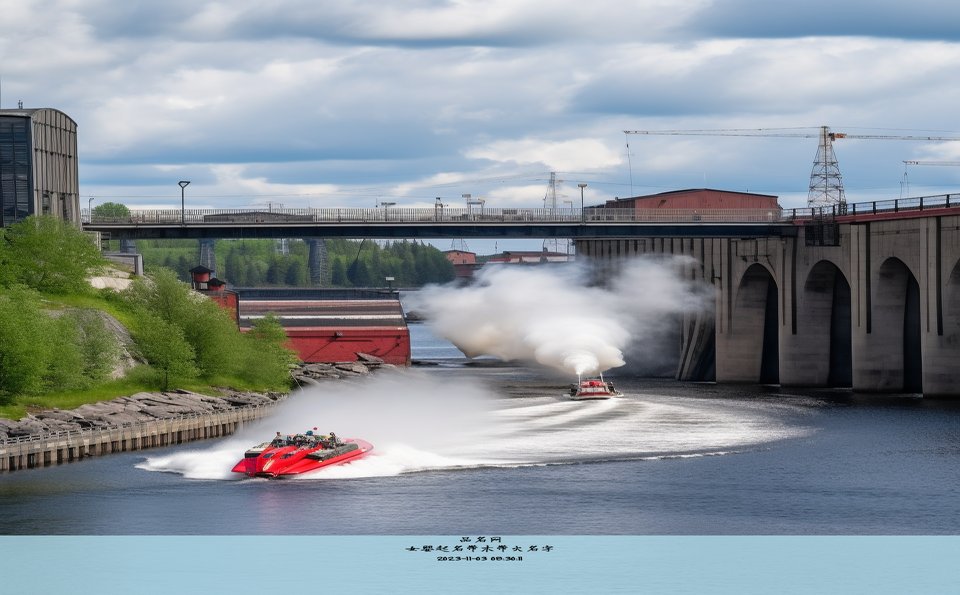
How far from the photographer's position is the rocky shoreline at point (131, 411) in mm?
104938

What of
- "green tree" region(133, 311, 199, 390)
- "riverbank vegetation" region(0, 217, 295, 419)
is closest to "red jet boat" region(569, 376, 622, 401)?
"riverbank vegetation" region(0, 217, 295, 419)

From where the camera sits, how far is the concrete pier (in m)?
97.4

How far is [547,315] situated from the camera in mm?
168750

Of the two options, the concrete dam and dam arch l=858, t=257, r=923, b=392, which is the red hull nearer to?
the concrete dam

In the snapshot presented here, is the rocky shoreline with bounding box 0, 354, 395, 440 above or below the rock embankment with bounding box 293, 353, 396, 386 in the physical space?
above

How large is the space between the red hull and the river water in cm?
92

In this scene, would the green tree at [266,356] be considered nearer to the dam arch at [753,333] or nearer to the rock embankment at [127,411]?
the rock embankment at [127,411]

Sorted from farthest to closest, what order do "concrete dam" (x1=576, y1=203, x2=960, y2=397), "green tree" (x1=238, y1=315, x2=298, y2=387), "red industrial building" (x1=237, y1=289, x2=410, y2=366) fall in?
"red industrial building" (x1=237, y1=289, x2=410, y2=366) < "green tree" (x1=238, y1=315, x2=298, y2=387) < "concrete dam" (x1=576, y1=203, x2=960, y2=397)

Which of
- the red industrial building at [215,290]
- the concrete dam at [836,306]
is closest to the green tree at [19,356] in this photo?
the red industrial building at [215,290]

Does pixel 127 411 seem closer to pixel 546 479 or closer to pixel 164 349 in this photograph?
pixel 164 349

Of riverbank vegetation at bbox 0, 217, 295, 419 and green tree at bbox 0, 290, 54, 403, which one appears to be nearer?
green tree at bbox 0, 290, 54, 403

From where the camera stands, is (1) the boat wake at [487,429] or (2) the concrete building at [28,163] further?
(2) the concrete building at [28,163]

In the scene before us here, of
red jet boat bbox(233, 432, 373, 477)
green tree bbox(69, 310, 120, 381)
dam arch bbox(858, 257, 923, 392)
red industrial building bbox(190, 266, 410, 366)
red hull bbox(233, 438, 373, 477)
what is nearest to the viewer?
red hull bbox(233, 438, 373, 477)

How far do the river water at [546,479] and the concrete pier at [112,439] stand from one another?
72.2 inches
